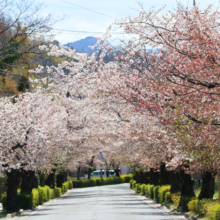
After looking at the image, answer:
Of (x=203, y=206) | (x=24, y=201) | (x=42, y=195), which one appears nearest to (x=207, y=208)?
(x=203, y=206)

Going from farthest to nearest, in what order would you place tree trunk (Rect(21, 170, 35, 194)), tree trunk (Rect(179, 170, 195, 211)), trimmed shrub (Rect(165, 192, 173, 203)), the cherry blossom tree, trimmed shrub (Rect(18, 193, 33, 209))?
tree trunk (Rect(21, 170, 35, 194)) < trimmed shrub (Rect(18, 193, 33, 209)) < trimmed shrub (Rect(165, 192, 173, 203)) < the cherry blossom tree < tree trunk (Rect(179, 170, 195, 211))

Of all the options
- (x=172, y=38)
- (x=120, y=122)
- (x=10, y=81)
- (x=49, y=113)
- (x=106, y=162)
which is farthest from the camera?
(x=106, y=162)

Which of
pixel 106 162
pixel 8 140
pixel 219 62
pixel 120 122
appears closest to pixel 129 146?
pixel 120 122

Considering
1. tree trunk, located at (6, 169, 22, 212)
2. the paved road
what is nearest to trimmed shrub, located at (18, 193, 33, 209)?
the paved road

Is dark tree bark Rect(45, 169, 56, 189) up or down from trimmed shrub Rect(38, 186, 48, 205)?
up

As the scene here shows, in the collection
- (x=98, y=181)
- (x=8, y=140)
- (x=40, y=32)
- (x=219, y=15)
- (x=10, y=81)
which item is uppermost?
(x=10, y=81)

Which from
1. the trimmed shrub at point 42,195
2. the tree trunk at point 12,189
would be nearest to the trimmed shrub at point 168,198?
the tree trunk at point 12,189

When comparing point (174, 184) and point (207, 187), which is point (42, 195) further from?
point (207, 187)

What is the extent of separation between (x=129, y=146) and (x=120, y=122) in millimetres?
3682

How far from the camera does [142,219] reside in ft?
52.1

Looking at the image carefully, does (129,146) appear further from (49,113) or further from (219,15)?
(219,15)

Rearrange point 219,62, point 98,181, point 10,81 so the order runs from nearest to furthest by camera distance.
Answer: point 219,62
point 10,81
point 98,181

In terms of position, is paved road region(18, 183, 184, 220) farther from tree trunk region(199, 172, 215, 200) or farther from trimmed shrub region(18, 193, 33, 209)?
tree trunk region(199, 172, 215, 200)

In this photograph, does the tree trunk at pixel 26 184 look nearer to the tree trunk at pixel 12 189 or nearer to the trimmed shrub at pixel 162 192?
the tree trunk at pixel 12 189
